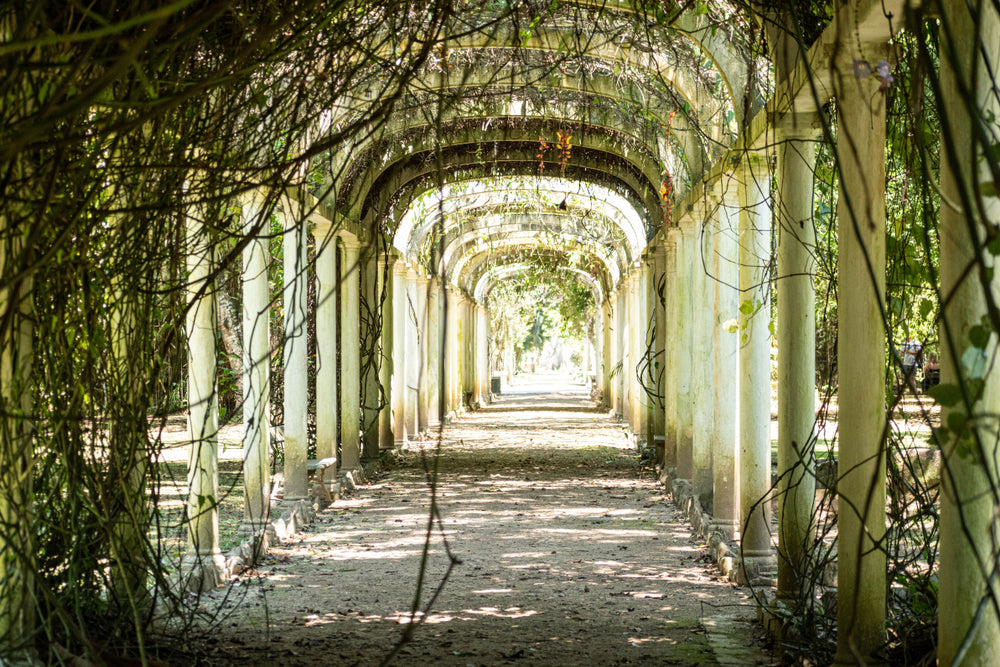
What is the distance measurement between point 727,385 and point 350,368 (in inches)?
187

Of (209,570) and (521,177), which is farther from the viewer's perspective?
(521,177)

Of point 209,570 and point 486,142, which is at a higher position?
point 486,142

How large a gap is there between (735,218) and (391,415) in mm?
7319

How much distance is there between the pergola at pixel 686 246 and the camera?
2.91 m

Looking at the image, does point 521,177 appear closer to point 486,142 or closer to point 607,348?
point 486,142

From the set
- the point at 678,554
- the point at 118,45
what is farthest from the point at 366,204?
the point at 118,45

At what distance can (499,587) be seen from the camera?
627cm

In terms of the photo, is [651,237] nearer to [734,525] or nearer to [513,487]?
[513,487]

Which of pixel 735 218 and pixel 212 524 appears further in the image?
pixel 735 218

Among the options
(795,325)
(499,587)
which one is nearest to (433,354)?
(499,587)

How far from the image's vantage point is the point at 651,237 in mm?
12945

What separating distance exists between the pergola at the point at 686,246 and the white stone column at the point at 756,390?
0.8 inches

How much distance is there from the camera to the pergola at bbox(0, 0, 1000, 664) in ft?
9.56

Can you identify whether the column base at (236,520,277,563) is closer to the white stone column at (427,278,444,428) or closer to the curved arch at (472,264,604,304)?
the white stone column at (427,278,444,428)
